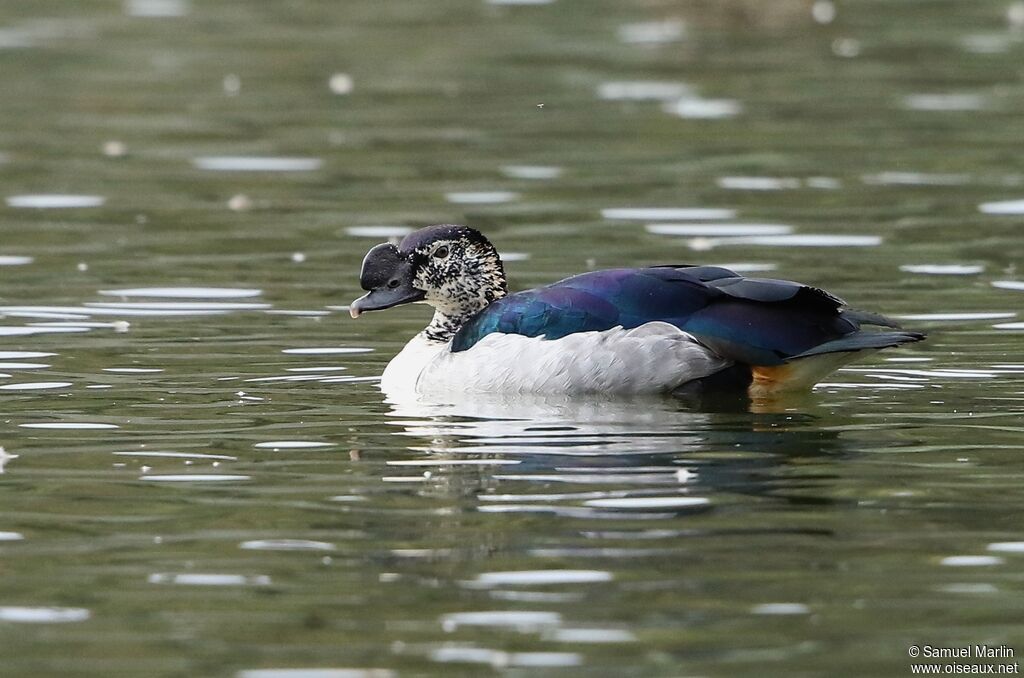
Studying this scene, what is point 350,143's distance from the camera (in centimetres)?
2022

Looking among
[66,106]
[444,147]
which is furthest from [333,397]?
[66,106]

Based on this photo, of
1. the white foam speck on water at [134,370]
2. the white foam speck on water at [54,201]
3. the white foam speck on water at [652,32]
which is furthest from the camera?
the white foam speck on water at [652,32]

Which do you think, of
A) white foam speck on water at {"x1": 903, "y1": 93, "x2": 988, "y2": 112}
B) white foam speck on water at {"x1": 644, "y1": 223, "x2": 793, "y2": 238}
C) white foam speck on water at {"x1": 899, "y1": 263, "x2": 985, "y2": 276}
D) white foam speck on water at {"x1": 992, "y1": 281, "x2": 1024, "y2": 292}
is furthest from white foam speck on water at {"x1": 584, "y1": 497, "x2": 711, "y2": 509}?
white foam speck on water at {"x1": 903, "y1": 93, "x2": 988, "y2": 112}

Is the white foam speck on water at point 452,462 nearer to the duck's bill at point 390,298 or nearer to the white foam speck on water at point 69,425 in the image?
the white foam speck on water at point 69,425

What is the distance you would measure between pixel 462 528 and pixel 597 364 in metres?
2.76

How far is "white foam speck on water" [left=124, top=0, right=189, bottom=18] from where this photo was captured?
2930cm

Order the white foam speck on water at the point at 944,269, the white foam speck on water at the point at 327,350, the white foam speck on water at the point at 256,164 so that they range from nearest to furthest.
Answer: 1. the white foam speck on water at the point at 327,350
2. the white foam speck on water at the point at 944,269
3. the white foam speck on water at the point at 256,164

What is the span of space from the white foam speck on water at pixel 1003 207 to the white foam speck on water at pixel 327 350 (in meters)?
6.07

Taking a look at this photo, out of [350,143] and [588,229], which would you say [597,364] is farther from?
[350,143]

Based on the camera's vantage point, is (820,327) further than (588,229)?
No

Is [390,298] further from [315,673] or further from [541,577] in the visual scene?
[315,673]

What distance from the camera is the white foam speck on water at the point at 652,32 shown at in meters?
26.4

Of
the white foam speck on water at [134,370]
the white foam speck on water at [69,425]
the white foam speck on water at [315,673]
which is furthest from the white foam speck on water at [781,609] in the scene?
the white foam speck on water at [134,370]

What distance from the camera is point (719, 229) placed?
1617cm
